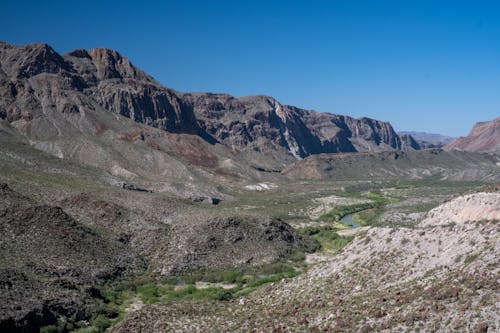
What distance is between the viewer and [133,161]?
135 meters

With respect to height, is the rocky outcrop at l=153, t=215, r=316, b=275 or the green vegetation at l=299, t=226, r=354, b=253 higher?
the rocky outcrop at l=153, t=215, r=316, b=275

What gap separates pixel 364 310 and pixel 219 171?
133 metres

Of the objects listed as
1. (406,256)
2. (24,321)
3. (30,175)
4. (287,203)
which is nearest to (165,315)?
(24,321)

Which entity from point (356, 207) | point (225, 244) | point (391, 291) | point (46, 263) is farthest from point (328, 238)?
point (356, 207)

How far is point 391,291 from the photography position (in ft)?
97.8

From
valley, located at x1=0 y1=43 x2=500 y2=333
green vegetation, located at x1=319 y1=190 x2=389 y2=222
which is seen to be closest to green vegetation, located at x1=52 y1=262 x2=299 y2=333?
valley, located at x1=0 y1=43 x2=500 y2=333

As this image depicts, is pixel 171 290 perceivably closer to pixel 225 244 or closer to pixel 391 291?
pixel 225 244

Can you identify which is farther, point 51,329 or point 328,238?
point 328,238

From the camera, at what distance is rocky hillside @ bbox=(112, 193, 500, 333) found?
25031 millimetres

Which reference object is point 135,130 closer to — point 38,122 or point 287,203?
point 38,122

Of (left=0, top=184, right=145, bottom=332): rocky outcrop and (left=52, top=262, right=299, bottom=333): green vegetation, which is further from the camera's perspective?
(left=52, top=262, right=299, bottom=333): green vegetation

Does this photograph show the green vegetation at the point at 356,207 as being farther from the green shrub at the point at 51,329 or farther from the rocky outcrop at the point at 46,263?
the green shrub at the point at 51,329

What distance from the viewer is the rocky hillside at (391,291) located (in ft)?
82.1

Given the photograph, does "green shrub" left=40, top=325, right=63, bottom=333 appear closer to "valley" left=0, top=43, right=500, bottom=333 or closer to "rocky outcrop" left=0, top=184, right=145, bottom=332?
"valley" left=0, top=43, right=500, bottom=333
